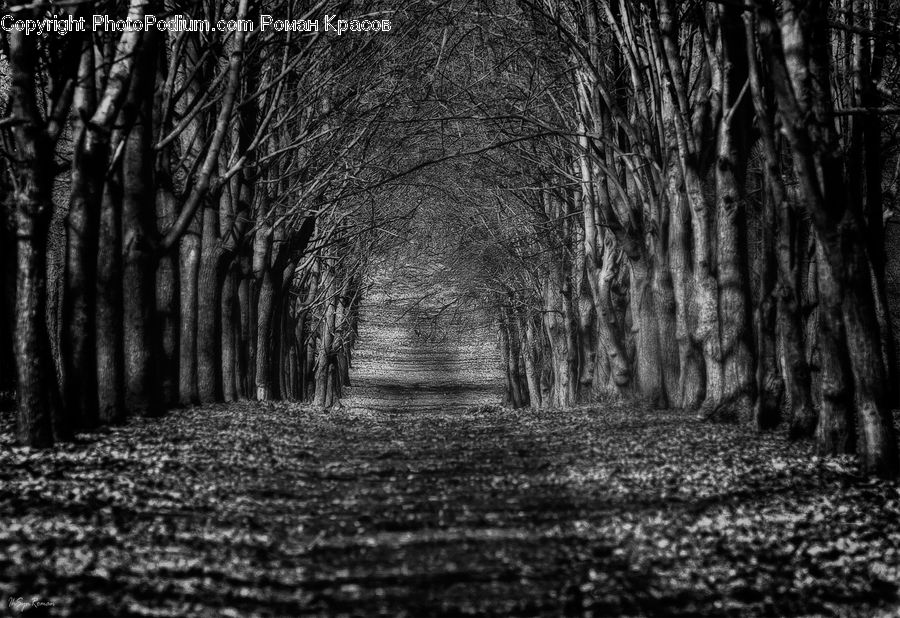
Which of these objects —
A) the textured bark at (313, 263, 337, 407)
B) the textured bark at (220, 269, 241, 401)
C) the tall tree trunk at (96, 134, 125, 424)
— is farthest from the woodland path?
the textured bark at (313, 263, 337, 407)

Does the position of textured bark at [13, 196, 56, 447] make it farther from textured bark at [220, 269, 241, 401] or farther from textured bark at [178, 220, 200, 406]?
textured bark at [220, 269, 241, 401]

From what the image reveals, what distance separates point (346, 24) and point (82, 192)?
30.1 ft

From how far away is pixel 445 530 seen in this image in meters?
8.76

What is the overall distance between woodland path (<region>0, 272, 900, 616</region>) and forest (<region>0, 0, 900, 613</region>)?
0.79 meters

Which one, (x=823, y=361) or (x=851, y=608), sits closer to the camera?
(x=851, y=608)

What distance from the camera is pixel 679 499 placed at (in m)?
10.1

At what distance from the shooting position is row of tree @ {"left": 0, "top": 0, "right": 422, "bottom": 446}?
12430mm

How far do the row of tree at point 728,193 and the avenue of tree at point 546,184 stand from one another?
0.05 meters

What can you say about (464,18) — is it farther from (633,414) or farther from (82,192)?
(82,192)

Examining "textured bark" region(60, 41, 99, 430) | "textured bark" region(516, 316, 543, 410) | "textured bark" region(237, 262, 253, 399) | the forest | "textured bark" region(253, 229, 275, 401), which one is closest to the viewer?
the forest

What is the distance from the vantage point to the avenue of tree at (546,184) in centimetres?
1202

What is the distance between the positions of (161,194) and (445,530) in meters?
13.9

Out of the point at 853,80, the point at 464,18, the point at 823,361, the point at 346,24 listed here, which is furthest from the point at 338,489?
the point at 464,18

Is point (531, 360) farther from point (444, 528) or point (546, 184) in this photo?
point (444, 528)
